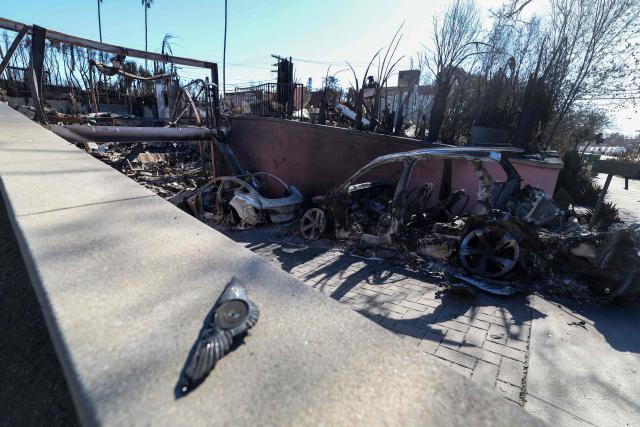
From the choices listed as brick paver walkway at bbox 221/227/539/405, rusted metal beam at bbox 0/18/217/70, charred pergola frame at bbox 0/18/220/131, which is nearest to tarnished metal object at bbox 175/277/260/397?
brick paver walkway at bbox 221/227/539/405

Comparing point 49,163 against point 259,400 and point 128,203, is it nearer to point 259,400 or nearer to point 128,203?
point 128,203

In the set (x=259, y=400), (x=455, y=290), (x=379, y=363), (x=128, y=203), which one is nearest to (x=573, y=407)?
(x=455, y=290)

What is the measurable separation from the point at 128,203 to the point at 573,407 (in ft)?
11.8

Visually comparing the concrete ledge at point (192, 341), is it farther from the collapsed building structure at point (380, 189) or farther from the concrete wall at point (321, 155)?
the concrete wall at point (321, 155)

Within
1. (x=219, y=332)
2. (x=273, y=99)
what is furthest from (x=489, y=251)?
(x=273, y=99)

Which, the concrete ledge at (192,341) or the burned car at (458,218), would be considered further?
the burned car at (458,218)

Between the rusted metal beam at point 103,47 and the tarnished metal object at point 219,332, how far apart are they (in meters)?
9.08

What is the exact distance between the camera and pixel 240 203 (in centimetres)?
811

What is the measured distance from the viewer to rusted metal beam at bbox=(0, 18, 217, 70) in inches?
266

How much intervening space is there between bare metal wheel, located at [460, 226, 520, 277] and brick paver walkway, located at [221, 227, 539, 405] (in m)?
0.50

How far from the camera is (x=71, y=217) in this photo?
1572mm

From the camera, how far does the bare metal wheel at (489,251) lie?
4.57 metres

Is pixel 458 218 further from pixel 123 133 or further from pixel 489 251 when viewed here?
pixel 123 133

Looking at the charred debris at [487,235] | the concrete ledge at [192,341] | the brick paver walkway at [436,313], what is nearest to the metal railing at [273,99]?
the charred debris at [487,235]
